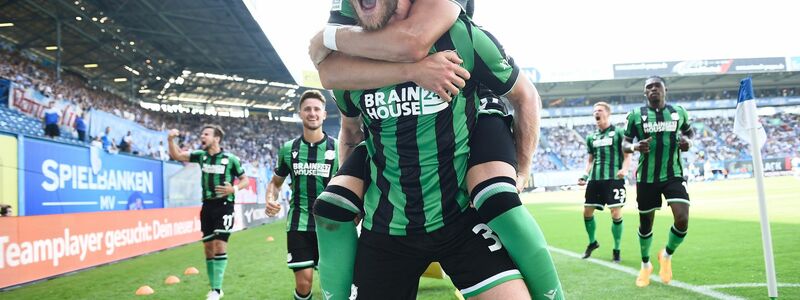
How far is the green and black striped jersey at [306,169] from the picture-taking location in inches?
233

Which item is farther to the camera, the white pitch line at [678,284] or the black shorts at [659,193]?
the black shorts at [659,193]

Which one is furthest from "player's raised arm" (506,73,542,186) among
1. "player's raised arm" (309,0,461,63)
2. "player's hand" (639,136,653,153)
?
"player's hand" (639,136,653,153)

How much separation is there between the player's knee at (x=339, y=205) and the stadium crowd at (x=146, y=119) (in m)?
14.6

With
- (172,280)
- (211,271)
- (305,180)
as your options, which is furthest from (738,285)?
(172,280)

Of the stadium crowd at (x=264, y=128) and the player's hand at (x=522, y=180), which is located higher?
the stadium crowd at (x=264, y=128)

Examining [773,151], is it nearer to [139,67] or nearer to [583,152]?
[583,152]

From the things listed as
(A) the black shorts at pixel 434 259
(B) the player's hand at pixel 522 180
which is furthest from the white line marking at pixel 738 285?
(A) the black shorts at pixel 434 259

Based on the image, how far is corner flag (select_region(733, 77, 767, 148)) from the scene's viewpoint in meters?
4.68

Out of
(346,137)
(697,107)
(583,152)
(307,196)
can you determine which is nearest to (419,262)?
(346,137)

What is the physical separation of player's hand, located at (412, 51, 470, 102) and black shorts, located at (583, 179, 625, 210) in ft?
27.0

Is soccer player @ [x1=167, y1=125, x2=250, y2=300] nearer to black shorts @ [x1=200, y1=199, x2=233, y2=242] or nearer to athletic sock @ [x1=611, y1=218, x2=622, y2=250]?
black shorts @ [x1=200, y1=199, x2=233, y2=242]

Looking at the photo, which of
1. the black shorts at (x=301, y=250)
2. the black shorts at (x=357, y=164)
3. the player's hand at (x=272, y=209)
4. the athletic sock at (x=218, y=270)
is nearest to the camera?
the black shorts at (x=357, y=164)

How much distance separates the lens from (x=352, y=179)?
2424 mm

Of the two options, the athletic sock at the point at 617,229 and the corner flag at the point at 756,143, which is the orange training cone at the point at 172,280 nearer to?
the athletic sock at the point at 617,229
